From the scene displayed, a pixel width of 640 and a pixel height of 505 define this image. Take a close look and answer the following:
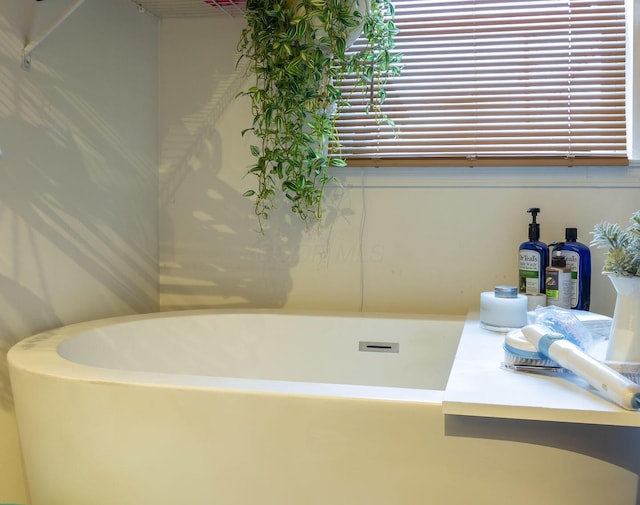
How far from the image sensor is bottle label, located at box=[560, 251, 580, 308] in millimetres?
1779

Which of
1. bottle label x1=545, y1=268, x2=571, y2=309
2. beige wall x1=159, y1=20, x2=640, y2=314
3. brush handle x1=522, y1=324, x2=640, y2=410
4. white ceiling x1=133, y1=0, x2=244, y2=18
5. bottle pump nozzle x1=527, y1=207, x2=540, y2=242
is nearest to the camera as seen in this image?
brush handle x1=522, y1=324, x2=640, y2=410

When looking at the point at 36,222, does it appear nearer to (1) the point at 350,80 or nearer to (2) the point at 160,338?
(2) the point at 160,338

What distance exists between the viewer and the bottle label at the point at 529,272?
181cm

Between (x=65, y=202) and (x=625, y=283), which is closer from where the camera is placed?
(x=625, y=283)

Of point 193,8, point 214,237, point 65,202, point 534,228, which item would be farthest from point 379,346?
point 193,8

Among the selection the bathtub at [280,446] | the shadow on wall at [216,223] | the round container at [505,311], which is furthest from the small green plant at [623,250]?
the shadow on wall at [216,223]

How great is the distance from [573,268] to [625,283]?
27.4 inches

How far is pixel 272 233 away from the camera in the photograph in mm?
2211

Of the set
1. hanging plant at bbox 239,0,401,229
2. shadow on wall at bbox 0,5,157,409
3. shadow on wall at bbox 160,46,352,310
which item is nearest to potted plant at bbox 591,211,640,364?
Result: hanging plant at bbox 239,0,401,229

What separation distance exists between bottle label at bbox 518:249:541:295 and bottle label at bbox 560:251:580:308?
0.26ft

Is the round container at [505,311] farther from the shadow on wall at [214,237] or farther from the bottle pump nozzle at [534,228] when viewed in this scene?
the shadow on wall at [214,237]

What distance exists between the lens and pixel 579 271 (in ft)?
5.86

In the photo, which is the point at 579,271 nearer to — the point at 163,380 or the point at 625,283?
the point at 625,283

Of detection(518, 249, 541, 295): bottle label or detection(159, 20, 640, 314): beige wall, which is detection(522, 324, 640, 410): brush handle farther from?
detection(159, 20, 640, 314): beige wall
